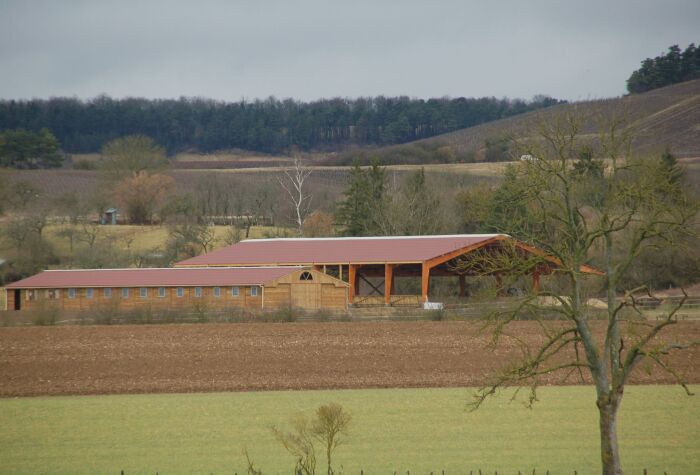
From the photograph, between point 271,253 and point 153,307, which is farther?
point 271,253

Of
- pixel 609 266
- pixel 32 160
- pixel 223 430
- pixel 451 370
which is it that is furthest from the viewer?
pixel 32 160

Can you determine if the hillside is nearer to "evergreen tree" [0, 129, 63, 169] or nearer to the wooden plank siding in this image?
"evergreen tree" [0, 129, 63, 169]

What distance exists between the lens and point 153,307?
44156mm

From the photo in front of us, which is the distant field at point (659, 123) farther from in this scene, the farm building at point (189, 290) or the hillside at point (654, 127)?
the farm building at point (189, 290)

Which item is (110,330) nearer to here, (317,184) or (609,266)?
(609,266)

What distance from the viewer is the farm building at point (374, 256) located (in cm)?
4481

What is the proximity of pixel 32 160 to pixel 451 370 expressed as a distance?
101 m

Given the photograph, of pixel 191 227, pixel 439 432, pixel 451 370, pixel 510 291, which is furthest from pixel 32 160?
pixel 439 432

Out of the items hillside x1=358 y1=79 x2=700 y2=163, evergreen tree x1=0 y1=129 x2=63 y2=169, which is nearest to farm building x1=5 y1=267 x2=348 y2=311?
hillside x1=358 y1=79 x2=700 y2=163

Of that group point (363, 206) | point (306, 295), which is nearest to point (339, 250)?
point (306, 295)

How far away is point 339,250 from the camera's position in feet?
159

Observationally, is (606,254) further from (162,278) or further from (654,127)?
(654,127)

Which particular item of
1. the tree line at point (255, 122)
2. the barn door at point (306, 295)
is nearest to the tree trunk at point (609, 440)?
the barn door at point (306, 295)

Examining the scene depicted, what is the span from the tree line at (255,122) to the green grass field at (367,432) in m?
127
